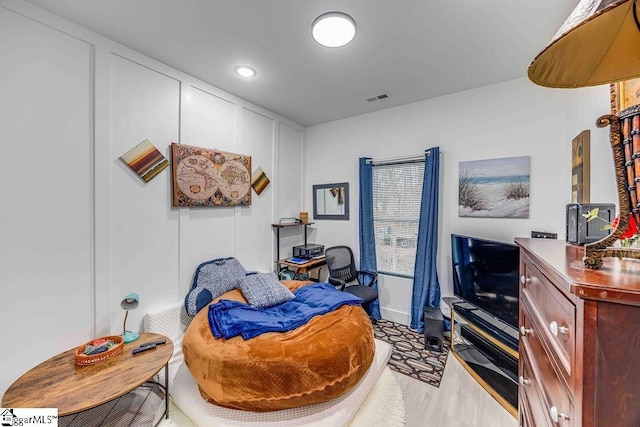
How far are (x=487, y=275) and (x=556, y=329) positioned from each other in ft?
5.82

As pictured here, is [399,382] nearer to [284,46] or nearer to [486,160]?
[486,160]

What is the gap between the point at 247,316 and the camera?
2006 mm

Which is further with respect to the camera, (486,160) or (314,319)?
(486,160)

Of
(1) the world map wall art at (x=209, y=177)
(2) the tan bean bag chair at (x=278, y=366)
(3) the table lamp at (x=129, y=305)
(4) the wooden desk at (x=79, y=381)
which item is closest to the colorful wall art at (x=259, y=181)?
(1) the world map wall art at (x=209, y=177)

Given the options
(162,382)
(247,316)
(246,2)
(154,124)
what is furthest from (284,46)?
(162,382)

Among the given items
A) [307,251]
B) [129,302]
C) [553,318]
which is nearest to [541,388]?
[553,318]

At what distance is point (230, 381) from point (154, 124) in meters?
2.26

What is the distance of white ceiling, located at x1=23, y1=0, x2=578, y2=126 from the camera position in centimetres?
161

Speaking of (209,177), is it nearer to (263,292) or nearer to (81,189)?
(81,189)

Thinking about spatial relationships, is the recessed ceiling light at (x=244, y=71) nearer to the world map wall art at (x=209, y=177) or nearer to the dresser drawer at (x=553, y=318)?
the world map wall art at (x=209, y=177)

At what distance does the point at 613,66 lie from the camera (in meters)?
0.72

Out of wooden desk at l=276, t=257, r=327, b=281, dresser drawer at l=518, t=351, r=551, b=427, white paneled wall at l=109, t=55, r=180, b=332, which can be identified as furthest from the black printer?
dresser drawer at l=518, t=351, r=551, b=427

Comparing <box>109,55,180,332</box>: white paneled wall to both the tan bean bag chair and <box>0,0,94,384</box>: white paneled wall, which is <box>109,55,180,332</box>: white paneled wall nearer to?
<box>0,0,94,384</box>: white paneled wall

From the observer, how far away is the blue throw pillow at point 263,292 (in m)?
2.30
